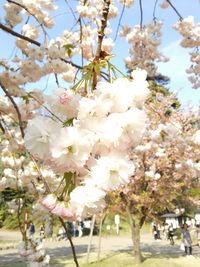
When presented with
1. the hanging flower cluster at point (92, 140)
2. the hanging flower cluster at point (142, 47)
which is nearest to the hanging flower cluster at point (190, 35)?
the hanging flower cluster at point (142, 47)

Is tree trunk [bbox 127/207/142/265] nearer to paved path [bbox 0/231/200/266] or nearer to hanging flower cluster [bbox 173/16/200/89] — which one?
paved path [bbox 0/231/200/266]

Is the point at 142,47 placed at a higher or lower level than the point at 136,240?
higher

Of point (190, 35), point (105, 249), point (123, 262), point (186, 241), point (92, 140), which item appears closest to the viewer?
point (92, 140)

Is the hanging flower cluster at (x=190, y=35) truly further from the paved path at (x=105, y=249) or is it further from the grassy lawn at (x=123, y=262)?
the paved path at (x=105, y=249)

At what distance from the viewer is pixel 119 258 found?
15.2m

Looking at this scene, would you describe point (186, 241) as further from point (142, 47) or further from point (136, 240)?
point (142, 47)

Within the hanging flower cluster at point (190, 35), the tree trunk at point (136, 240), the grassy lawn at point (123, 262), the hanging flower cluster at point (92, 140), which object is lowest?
the hanging flower cluster at point (92, 140)

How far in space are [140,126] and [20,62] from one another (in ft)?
10.2

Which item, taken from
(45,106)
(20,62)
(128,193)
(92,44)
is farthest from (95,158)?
(128,193)

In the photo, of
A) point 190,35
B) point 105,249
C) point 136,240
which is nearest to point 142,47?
point 190,35

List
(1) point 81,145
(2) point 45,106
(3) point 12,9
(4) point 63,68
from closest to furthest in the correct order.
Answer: (1) point 81,145
(2) point 45,106
(4) point 63,68
(3) point 12,9

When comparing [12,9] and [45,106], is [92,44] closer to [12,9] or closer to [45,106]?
[12,9]

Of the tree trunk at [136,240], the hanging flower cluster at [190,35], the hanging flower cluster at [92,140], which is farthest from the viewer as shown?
the tree trunk at [136,240]

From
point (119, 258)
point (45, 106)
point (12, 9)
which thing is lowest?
point (45, 106)
